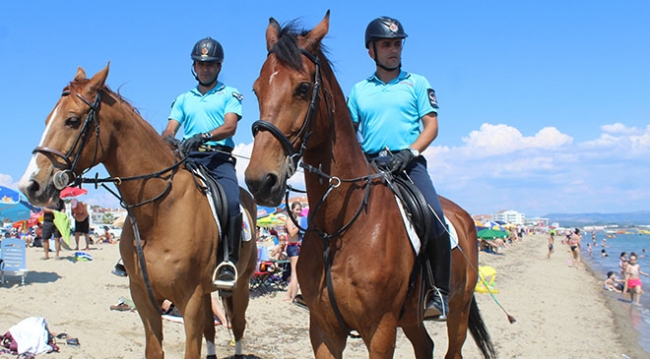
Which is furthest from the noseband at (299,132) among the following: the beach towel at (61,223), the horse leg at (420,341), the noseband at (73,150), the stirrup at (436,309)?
the beach towel at (61,223)

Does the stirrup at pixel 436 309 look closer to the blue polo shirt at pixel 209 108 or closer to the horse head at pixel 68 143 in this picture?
the horse head at pixel 68 143

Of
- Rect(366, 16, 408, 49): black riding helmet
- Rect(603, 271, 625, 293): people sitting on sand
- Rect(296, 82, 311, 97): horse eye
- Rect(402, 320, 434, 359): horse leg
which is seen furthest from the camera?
Rect(603, 271, 625, 293): people sitting on sand

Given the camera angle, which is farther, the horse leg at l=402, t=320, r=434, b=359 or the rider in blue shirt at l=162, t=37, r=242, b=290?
the rider in blue shirt at l=162, t=37, r=242, b=290

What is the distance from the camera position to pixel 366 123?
15.5 feet

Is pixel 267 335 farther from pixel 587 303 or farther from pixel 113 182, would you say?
pixel 587 303

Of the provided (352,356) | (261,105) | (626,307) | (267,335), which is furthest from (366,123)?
(626,307)

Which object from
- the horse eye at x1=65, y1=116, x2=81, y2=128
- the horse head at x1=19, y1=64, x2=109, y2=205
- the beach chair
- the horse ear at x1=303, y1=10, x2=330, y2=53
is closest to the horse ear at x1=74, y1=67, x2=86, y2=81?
the horse head at x1=19, y1=64, x2=109, y2=205

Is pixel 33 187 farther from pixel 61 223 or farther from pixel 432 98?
pixel 61 223

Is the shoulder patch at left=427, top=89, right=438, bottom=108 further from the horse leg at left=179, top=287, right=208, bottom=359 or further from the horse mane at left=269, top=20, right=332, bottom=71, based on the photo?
the horse leg at left=179, top=287, right=208, bottom=359

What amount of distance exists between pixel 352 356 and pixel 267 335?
2.15 meters

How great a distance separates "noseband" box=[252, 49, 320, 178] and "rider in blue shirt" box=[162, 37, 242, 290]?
9.13ft

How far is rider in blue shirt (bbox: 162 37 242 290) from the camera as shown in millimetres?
6309

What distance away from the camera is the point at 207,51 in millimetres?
6391

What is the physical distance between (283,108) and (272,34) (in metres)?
0.71
